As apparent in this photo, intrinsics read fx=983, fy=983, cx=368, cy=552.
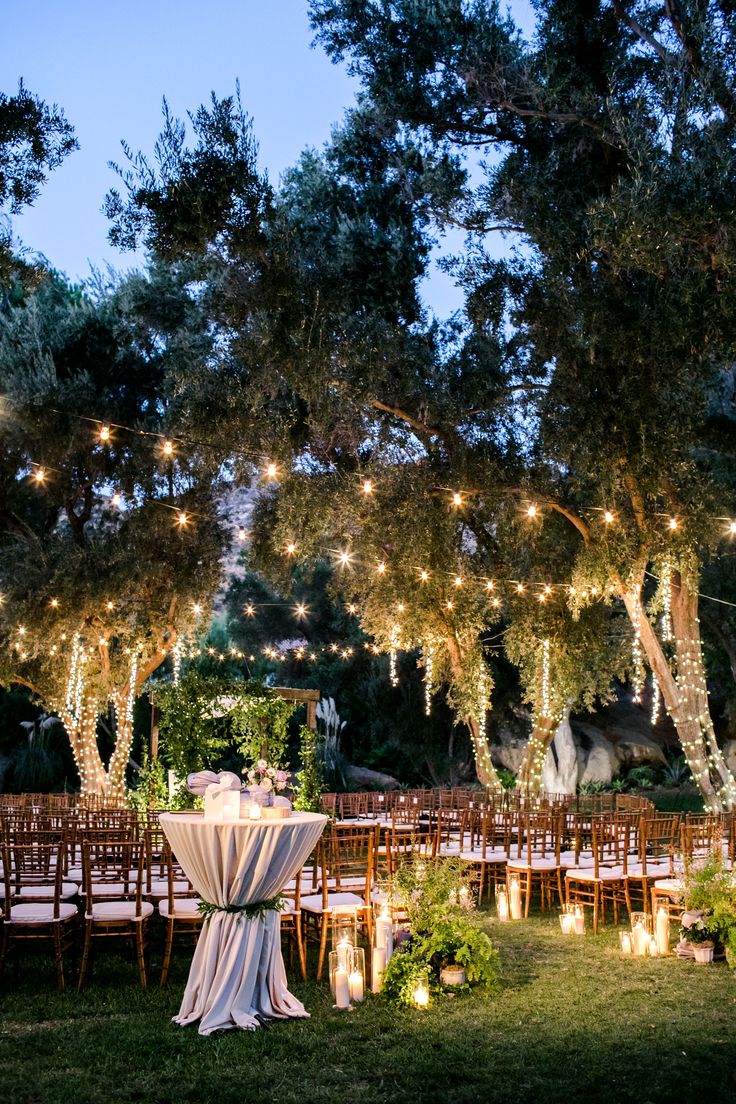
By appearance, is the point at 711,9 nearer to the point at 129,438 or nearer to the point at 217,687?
the point at 217,687

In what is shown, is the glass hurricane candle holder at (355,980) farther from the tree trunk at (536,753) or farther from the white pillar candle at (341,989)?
the tree trunk at (536,753)

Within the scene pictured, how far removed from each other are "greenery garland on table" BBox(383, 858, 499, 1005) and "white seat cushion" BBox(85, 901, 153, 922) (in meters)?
1.70

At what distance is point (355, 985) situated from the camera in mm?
6066

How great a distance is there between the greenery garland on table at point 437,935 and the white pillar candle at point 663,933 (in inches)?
69.1

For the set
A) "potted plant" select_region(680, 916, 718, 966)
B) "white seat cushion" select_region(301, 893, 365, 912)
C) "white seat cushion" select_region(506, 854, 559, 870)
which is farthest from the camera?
"white seat cushion" select_region(506, 854, 559, 870)

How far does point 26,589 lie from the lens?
1549 centimetres

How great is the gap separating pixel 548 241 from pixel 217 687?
20.6 ft

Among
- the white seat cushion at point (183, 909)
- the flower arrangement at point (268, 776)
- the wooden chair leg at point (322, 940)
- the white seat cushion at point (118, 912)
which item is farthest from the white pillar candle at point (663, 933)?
the white seat cushion at point (118, 912)

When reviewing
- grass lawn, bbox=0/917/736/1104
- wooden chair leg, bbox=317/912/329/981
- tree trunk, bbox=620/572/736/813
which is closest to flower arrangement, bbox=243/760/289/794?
wooden chair leg, bbox=317/912/329/981

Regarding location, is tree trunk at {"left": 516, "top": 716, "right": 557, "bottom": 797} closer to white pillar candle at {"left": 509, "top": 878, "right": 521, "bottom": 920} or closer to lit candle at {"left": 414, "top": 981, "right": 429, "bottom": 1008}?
white pillar candle at {"left": 509, "top": 878, "right": 521, "bottom": 920}

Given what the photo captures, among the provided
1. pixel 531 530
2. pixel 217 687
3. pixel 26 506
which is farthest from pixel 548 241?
pixel 26 506

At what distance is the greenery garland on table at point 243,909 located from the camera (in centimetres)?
563

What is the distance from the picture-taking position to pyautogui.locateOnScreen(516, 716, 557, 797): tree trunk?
1558cm

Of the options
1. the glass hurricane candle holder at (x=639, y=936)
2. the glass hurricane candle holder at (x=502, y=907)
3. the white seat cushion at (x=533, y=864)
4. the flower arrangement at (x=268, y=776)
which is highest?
the flower arrangement at (x=268, y=776)
